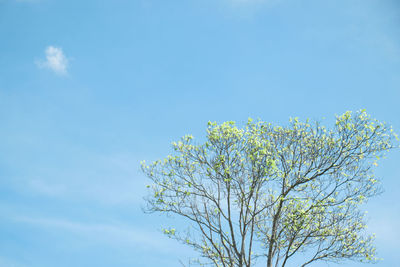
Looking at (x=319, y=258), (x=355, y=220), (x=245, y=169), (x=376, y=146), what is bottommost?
(x=319, y=258)

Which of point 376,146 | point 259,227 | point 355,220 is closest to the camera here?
point 376,146

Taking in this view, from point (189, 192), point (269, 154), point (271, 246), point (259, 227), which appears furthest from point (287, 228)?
point (189, 192)

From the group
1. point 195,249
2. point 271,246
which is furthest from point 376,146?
point 195,249

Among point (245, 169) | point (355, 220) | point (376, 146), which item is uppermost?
point (376, 146)

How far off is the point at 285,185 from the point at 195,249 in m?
6.12

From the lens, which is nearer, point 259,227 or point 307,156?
point 307,156

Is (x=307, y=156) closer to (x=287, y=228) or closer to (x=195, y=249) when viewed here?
(x=287, y=228)

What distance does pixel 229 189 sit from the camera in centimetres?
1909

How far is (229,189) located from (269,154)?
9.10ft

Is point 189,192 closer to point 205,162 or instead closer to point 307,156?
point 205,162

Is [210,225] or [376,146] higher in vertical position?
[376,146]

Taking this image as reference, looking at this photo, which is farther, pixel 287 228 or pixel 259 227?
pixel 259 227

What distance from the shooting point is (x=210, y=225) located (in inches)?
771

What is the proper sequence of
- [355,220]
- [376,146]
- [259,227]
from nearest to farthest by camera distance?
[376,146] → [355,220] → [259,227]
